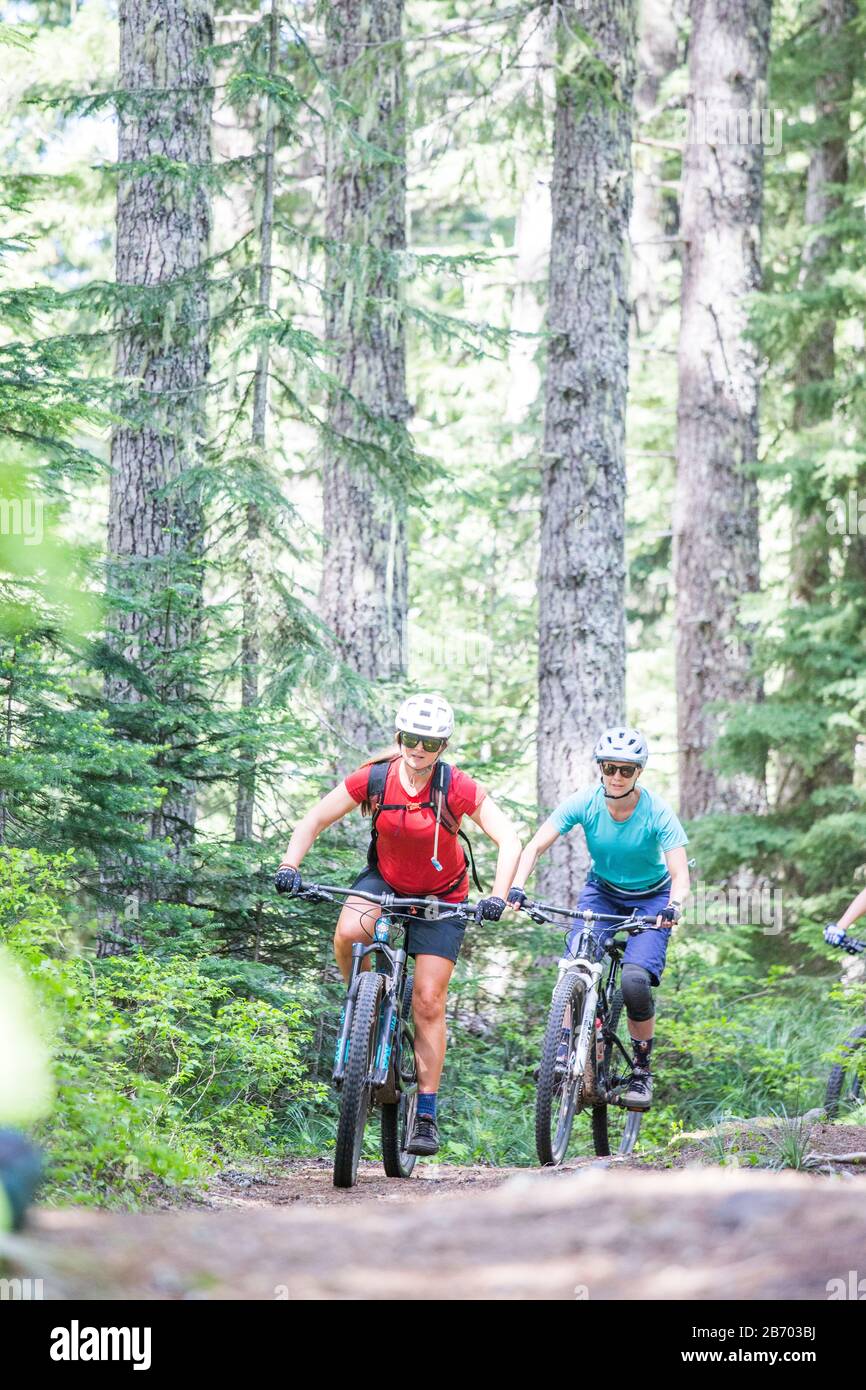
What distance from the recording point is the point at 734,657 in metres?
17.1

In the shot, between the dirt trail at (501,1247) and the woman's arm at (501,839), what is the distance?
237 centimetres

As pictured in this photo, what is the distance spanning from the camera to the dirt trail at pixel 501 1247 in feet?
12.4

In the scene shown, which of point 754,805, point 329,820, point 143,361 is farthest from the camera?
point 754,805

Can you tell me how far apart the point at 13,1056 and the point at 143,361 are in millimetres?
8783

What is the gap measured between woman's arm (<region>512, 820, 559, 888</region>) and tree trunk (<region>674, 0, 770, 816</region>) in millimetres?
8885

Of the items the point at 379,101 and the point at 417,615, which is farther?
the point at 417,615

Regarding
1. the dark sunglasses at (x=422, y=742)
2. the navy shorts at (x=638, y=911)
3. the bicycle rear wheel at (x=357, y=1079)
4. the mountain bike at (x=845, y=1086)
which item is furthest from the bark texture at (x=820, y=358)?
the bicycle rear wheel at (x=357, y=1079)

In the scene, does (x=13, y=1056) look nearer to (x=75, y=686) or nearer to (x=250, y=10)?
(x=75, y=686)

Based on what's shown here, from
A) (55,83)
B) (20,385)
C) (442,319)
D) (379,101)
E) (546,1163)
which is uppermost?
(55,83)

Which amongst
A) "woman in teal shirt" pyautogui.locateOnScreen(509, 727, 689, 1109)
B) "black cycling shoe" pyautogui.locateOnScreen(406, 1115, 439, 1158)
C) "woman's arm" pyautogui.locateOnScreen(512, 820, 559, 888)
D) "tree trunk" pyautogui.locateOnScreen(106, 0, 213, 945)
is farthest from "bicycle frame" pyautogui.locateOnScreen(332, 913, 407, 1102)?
"tree trunk" pyautogui.locateOnScreen(106, 0, 213, 945)

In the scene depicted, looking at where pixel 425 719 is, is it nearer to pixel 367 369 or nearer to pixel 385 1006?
pixel 385 1006

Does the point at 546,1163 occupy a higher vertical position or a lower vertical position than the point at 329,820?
lower

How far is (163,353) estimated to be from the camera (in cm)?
1119

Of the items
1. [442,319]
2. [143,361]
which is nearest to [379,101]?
[442,319]
